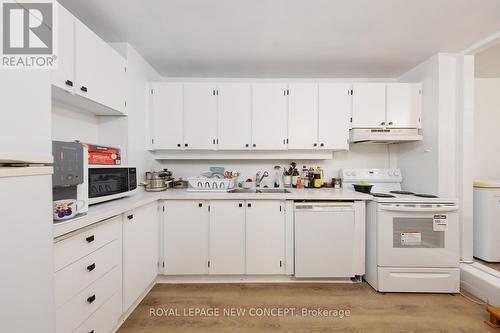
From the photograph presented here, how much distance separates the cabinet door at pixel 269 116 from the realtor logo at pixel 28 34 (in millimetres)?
1830

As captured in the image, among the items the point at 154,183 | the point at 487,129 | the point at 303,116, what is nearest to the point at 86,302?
the point at 154,183

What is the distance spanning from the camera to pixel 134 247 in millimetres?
1762

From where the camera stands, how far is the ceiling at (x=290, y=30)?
167 centimetres

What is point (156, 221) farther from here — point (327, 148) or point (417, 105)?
point (417, 105)

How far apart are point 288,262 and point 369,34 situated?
95.6 inches

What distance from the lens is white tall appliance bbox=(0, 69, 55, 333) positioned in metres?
0.71

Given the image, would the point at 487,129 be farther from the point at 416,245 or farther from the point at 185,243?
the point at 185,243

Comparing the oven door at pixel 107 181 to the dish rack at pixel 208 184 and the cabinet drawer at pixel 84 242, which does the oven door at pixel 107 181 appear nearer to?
the cabinet drawer at pixel 84 242

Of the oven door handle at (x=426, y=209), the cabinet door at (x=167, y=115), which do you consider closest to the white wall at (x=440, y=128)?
the oven door handle at (x=426, y=209)

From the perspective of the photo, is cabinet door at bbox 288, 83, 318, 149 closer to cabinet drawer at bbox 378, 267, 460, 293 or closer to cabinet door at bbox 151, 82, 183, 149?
cabinet door at bbox 151, 82, 183, 149

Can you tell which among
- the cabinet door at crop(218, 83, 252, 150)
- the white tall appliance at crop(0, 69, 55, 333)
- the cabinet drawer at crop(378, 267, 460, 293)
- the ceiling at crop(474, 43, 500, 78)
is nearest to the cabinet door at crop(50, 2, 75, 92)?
the white tall appliance at crop(0, 69, 55, 333)

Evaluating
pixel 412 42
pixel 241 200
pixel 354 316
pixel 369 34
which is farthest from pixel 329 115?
pixel 354 316

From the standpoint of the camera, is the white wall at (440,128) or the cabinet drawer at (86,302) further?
the white wall at (440,128)

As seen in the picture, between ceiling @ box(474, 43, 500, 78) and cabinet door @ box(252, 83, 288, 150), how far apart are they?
7.49 ft
